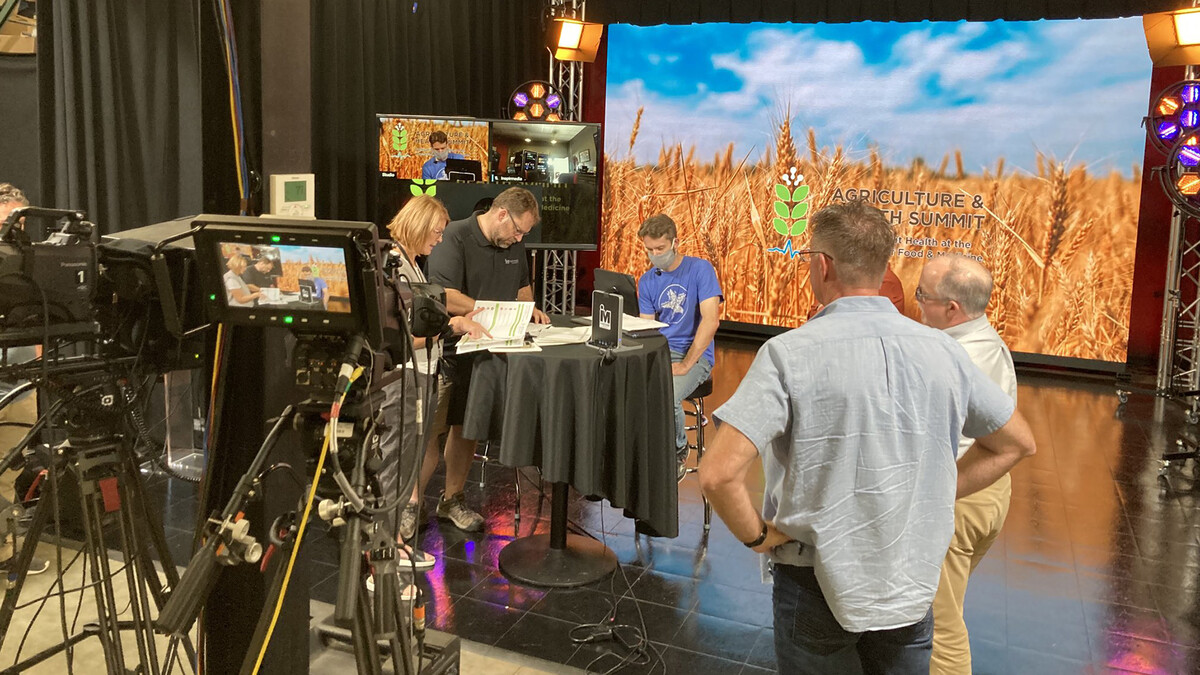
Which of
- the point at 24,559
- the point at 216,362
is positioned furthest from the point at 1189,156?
the point at 24,559

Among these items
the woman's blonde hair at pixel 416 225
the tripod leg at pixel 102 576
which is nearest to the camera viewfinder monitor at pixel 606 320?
the woman's blonde hair at pixel 416 225

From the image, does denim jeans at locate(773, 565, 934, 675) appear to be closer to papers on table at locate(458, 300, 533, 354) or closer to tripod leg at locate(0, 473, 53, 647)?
tripod leg at locate(0, 473, 53, 647)

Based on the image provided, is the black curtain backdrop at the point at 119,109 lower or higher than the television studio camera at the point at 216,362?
higher

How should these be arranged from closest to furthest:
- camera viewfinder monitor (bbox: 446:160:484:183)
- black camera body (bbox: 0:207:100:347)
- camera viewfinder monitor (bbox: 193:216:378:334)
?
camera viewfinder monitor (bbox: 193:216:378:334), black camera body (bbox: 0:207:100:347), camera viewfinder monitor (bbox: 446:160:484:183)

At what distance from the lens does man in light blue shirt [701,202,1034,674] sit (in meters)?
1.79

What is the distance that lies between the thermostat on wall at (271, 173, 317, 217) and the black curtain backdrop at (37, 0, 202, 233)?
2.66m

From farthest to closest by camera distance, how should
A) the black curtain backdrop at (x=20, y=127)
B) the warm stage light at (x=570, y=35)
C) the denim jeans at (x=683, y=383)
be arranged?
the warm stage light at (x=570, y=35)
the black curtain backdrop at (x=20, y=127)
the denim jeans at (x=683, y=383)

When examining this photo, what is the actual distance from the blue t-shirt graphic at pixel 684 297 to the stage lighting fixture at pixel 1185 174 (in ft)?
11.2

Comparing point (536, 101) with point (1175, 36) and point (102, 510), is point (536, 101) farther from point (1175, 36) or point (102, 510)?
point (102, 510)

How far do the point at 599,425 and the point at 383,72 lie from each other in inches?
193

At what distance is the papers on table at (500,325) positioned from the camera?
12.1ft

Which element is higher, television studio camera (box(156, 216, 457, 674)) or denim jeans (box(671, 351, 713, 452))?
television studio camera (box(156, 216, 457, 674))

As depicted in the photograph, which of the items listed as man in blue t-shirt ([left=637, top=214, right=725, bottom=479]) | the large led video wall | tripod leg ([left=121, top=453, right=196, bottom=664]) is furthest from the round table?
the large led video wall

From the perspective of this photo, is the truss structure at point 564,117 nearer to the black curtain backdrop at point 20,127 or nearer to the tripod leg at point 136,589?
the black curtain backdrop at point 20,127
